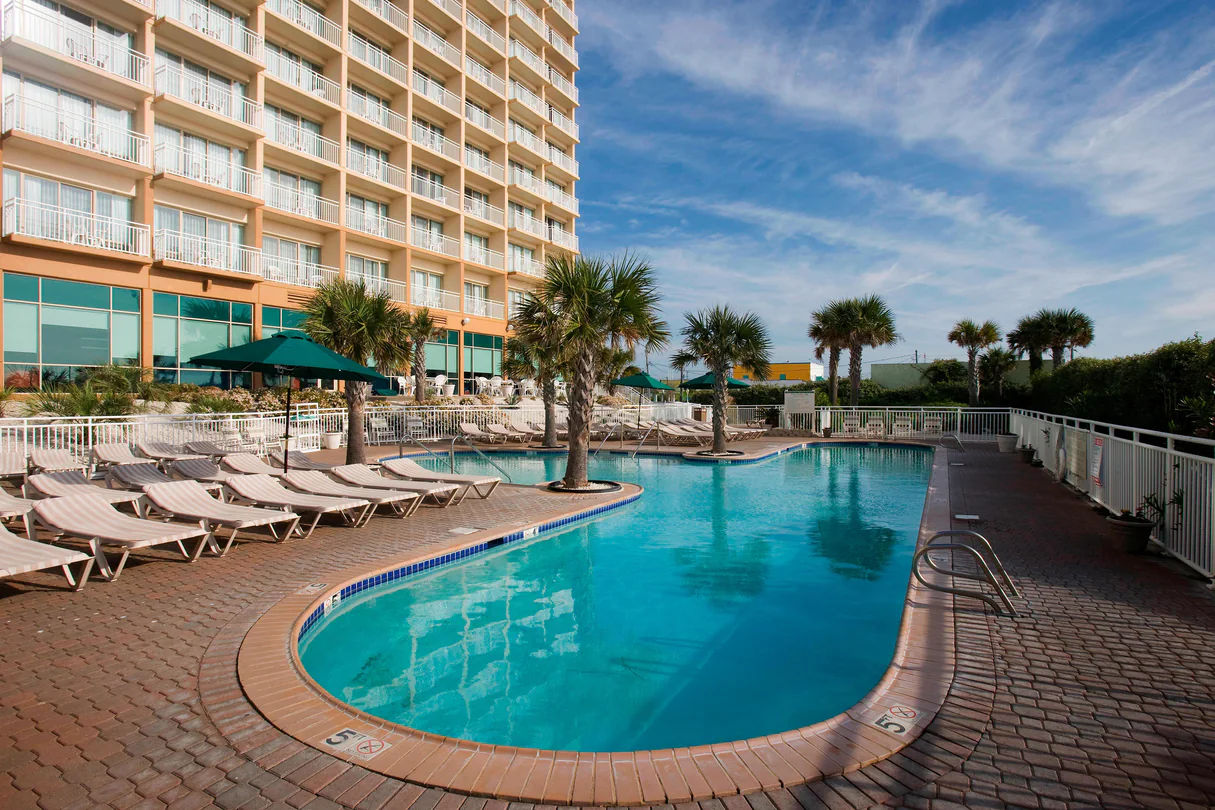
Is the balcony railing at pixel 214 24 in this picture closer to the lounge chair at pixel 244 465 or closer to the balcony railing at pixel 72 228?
the balcony railing at pixel 72 228

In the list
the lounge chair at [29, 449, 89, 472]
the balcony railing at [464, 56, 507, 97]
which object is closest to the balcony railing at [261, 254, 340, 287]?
the lounge chair at [29, 449, 89, 472]

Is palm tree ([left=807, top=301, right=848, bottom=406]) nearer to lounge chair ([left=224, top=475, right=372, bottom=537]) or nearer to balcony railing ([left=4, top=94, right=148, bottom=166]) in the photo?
lounge chair ([left=224, top=475, right=372, bottom=537])

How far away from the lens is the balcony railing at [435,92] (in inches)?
1075

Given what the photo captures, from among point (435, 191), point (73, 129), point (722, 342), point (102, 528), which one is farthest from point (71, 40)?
point (722, 342)

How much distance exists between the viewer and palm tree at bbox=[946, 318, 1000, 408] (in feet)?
99.5

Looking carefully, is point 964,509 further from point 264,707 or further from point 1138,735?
point 264,707

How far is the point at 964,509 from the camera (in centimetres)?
909

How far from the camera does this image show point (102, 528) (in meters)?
5.58

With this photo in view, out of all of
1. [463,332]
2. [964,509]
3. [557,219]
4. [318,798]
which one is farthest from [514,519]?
[557,219]

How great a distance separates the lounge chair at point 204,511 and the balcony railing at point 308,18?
21.6m

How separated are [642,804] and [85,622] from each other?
4.39m

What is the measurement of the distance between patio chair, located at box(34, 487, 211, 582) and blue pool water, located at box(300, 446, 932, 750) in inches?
74.6

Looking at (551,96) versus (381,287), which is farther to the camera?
(551,96)

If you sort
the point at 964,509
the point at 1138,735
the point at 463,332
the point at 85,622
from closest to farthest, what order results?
the point at 1138,735 < the point at 85,622 < the point at 964,509 < the point at 463,332
